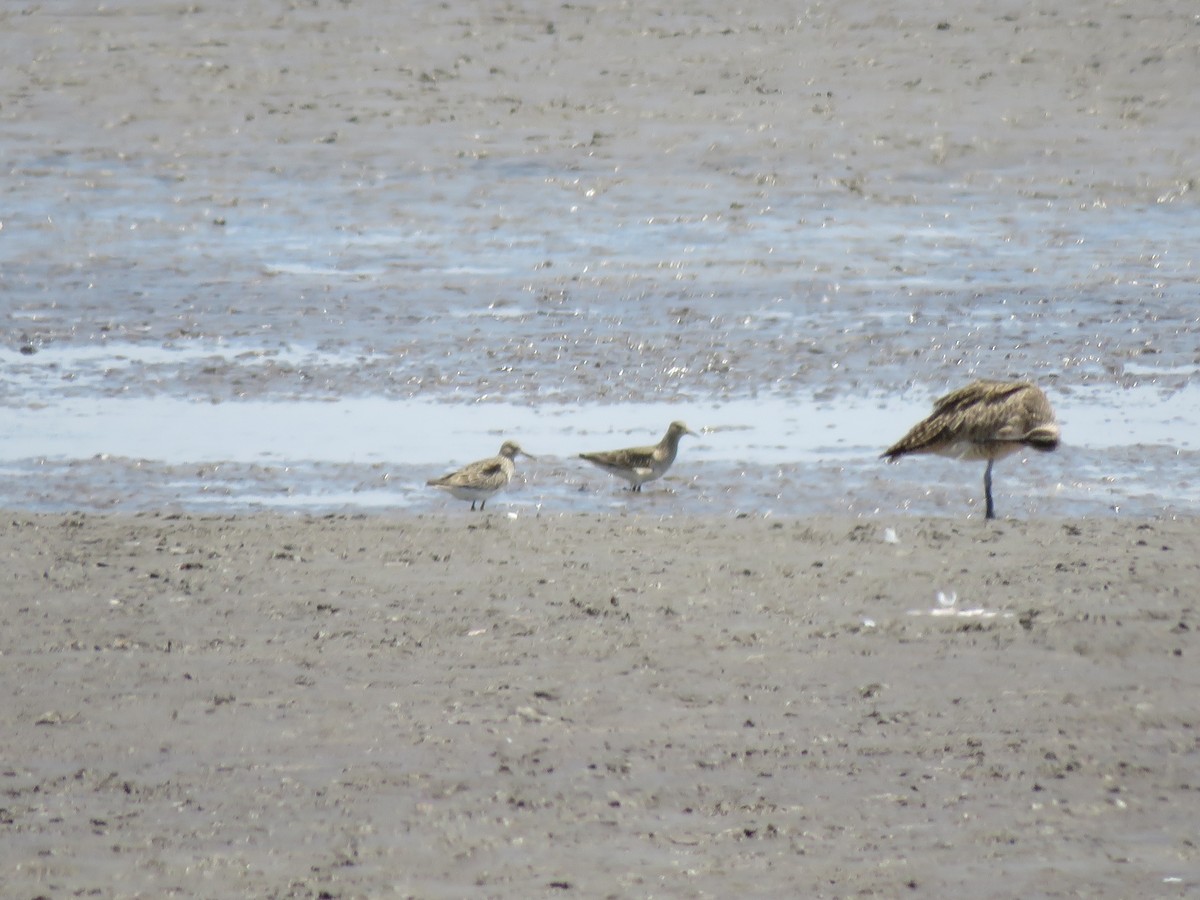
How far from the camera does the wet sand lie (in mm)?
5496

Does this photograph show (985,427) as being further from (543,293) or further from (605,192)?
(605,192)

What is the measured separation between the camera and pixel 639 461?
33.1 ft

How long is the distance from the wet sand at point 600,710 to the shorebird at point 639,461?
105 cm

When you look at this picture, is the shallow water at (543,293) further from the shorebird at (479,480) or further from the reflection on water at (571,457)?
the shorebird at (479,480)

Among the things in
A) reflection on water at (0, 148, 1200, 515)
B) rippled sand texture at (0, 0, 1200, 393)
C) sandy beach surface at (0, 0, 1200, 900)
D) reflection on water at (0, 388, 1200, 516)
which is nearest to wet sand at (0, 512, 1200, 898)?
sandy beach surface at (0, 0, 1200, 900)

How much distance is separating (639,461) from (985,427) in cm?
162

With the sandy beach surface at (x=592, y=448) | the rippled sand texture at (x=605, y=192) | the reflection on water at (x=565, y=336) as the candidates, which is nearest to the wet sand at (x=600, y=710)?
the sandy beach surface at (x=592, y=448)

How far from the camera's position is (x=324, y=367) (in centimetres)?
1286

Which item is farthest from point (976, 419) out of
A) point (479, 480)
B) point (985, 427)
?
point (479, 480)

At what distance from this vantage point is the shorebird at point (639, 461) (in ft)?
33.1

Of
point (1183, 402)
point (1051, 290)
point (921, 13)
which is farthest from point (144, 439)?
point (921, 13)

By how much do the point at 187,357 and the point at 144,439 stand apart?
206cm

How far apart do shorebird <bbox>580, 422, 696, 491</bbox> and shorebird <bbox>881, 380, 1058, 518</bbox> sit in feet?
3.50

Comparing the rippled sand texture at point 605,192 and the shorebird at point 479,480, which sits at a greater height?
the rippled sand texture at point 605,192
